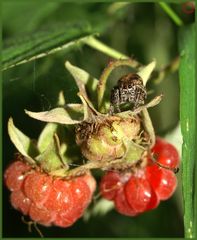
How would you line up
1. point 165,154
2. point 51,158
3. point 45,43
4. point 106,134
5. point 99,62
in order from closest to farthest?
point 106,134 → point 51,158 → point 165,154 → point 45,43 → point 99,62

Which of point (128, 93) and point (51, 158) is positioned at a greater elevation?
point (128, 93)

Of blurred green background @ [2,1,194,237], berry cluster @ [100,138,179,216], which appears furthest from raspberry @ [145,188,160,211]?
blurred green background @ [2,1,194,237]

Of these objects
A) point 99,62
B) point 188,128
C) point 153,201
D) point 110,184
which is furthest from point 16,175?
point 99,62

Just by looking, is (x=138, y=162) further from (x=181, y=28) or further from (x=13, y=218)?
(x=13, y=218)

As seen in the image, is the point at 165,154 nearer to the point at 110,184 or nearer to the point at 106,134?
the point at 110,184

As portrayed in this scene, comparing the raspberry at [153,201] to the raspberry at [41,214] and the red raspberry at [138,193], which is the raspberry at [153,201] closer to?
the red raspberry at [138,193]

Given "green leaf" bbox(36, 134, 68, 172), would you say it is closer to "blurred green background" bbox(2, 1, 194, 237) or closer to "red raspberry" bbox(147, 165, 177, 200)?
"red raspberry" bbox(147, 165, 177, 200)

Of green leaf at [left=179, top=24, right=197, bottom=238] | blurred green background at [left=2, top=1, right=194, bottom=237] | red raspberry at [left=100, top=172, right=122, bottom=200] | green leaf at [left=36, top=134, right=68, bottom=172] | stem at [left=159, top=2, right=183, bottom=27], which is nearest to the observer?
green leaf at [left=179, top=24, right=197, bottom=238]
